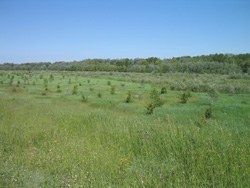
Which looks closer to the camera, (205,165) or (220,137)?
(205,165)

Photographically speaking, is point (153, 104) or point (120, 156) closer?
point (120, 156)

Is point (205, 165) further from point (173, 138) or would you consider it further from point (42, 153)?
point (42, 153)

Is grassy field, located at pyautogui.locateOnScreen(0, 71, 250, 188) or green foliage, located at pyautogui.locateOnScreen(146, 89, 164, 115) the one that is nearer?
grassy field, located at pyautogui.locateOnScreen(0, 71, 250, 188)

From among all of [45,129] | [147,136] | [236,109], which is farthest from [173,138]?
[236,109]

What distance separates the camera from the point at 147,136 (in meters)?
9.71

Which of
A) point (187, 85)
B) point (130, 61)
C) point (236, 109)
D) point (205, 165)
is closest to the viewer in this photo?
point (205, 165)

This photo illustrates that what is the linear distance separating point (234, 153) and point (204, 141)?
3.07 ft

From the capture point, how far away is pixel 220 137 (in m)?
8.53

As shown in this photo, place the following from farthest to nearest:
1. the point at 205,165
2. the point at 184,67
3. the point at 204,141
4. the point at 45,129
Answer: the point at 184,67, the point at 45,129, the point at 204,141, the point at 205,165

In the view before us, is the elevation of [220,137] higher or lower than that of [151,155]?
higher

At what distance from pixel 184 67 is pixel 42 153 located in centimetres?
7982

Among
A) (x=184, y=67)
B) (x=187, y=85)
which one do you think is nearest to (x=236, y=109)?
(x=187, y=85)

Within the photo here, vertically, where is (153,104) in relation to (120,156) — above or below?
below

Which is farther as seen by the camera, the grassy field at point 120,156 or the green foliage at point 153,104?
the green foliage at point 153,104
